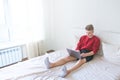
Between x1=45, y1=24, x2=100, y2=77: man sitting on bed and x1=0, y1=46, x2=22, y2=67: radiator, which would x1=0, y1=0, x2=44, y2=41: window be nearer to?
x1=0, y1=46, x2=22, y2=67: radiator

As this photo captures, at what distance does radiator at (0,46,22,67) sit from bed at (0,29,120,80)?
0.96m

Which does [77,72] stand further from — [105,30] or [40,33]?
[40,33]

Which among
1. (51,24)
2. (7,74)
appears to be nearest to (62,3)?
(51,24)

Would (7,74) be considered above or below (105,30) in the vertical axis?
below

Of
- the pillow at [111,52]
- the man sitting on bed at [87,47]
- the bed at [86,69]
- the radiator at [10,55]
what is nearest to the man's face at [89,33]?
the man sitting on bed at [87,47]

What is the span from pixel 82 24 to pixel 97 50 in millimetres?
755

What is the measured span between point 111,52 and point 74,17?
127cm

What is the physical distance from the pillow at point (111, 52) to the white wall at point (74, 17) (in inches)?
15.4

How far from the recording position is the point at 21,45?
11.3 feet

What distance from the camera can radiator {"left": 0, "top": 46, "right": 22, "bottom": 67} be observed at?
→ 3123 millimetres

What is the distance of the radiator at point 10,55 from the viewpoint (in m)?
3.12

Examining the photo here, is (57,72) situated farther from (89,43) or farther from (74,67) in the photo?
(89,43)

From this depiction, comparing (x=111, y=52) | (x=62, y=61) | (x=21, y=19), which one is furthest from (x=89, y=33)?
(x=21, y=19)

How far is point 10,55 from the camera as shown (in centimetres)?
324
